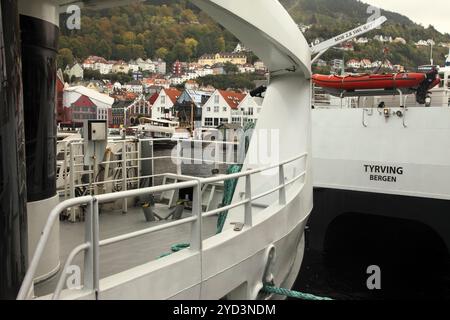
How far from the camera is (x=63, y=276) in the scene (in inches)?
97.6

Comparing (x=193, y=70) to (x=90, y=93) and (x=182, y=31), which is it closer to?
(x=182, y=31)

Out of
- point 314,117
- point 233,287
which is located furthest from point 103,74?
point 233,287

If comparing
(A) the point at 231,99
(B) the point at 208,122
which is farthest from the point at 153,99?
(A) the point at 231,99

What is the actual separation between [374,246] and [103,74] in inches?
3990

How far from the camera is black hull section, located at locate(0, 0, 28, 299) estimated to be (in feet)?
8.39

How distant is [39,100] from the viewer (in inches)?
155

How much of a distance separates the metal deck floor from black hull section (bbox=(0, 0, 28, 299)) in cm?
121

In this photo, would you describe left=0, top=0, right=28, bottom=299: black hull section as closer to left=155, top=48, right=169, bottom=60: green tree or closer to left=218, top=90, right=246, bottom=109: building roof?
left=218, top=90, right=246, bottom=109: building roof

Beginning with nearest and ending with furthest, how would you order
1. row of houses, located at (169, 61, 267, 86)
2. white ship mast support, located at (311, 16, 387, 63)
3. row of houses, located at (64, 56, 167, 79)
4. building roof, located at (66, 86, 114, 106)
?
white ship mast support, located at (311, 16, 387, 63) → building roof, located at (66, 86, 114, 106) → row of houses, located at (64, 56, 167, 79) → row of houses, located at (169, 61, 267, 86)

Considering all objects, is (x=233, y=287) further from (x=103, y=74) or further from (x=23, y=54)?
(x=103, y=74)

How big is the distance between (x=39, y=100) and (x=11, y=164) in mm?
1465

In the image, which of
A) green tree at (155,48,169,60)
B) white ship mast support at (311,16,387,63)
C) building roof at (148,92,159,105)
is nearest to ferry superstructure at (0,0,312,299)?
white ship mast support at (311,16,387,63)

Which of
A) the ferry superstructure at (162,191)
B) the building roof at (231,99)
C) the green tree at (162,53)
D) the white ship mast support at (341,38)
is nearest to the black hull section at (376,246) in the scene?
the ferry superstructure at (162,191)

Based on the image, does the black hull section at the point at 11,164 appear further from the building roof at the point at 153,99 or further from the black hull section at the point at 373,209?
the building roof at the point at 153,99
